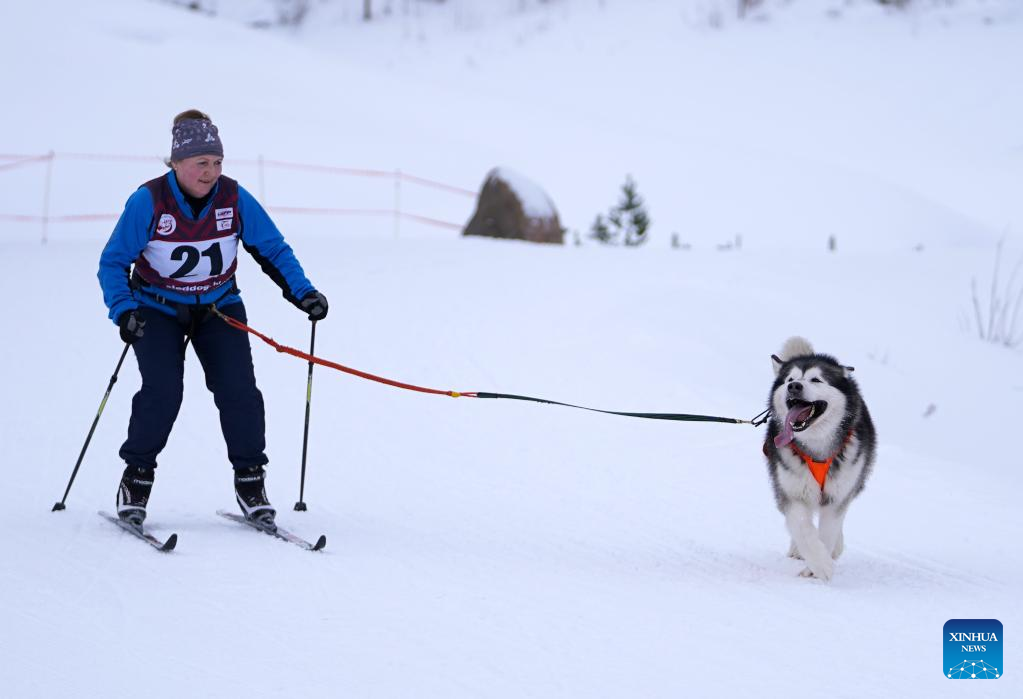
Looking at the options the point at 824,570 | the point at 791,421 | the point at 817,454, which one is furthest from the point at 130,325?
the point at 824,570

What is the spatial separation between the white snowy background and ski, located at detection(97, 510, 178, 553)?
0.16 feet

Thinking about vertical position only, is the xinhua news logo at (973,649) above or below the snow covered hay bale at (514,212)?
below

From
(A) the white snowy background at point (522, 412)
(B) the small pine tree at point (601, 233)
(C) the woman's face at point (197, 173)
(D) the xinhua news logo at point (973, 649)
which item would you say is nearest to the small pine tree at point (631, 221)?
(B) the small pine tree at point (601, 233)

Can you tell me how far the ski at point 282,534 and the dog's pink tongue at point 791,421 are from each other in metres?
1.98

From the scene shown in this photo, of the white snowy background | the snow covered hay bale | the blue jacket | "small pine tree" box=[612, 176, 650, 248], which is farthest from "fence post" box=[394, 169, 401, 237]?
the blue jacket

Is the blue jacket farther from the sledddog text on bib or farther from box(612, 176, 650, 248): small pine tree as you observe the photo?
box(612, 176, 650, 248): small pine tree

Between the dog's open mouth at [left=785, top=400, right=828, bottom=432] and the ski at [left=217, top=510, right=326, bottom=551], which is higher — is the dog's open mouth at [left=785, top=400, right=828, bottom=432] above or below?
above

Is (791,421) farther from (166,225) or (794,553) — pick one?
(166,225)

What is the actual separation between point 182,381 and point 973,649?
131 inches

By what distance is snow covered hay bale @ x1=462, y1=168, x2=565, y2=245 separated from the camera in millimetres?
17844

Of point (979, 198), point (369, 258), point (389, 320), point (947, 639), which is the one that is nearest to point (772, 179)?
point (979, 198)

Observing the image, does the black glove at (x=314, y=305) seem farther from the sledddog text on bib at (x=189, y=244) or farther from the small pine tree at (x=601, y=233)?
the small pine tree at (x=601, y=233)

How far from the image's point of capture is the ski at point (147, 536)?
194 inches

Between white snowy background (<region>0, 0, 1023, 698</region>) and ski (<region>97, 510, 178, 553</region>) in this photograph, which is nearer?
white snowy background (<region>0, 0, 1023, 698</region>)
